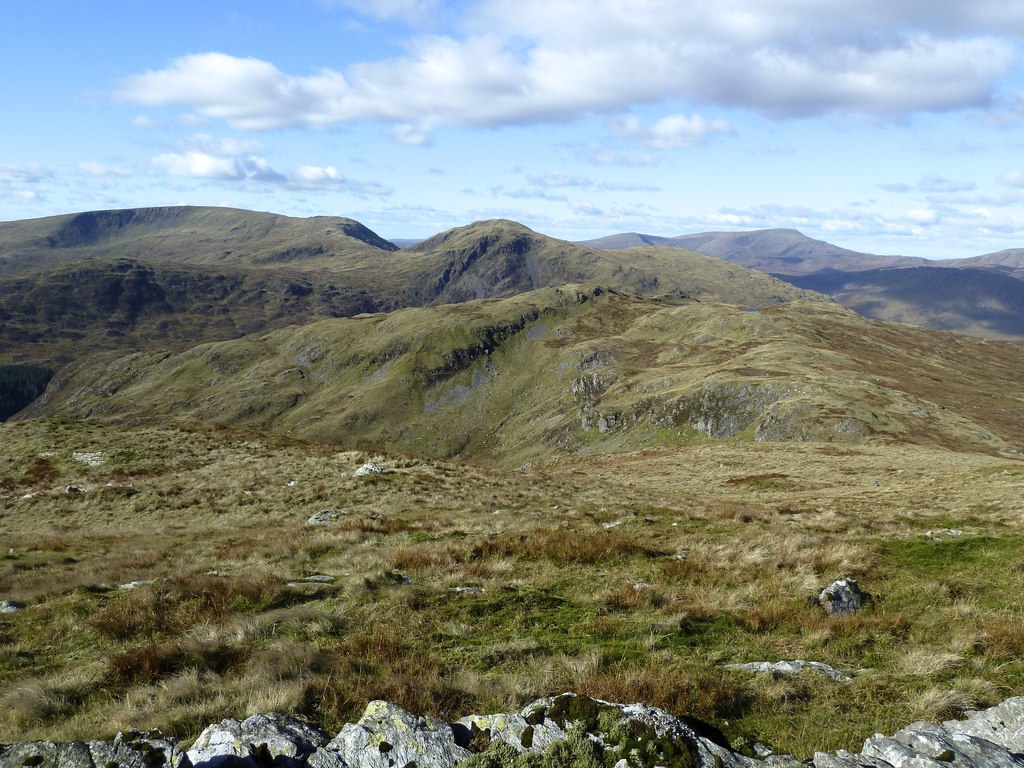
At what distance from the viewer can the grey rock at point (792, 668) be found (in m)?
8.12

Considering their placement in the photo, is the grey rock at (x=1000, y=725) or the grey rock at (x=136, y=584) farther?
the grey rock at (x=136, y=584)

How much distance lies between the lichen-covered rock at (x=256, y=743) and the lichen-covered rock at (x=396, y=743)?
0.30m

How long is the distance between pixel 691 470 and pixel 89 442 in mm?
53063

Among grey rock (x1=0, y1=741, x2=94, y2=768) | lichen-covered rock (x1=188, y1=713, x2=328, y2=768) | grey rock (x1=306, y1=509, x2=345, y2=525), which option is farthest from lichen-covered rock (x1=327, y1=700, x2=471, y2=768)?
grey rock (x1=306, y1=509, x2=345, y2=525)

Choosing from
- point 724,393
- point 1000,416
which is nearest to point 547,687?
point 724,393

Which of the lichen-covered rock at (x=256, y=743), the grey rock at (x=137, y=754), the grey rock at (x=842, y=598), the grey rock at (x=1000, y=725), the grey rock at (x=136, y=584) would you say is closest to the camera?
the grey rock at (x=137, y=754)

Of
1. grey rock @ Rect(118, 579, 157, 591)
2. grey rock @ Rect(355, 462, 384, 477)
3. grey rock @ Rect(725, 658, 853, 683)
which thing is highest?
grey rock @ Rect(725, 658, 853, 683)

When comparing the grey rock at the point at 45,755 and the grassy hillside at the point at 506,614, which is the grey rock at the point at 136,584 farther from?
the grey rock at the point at 45,755

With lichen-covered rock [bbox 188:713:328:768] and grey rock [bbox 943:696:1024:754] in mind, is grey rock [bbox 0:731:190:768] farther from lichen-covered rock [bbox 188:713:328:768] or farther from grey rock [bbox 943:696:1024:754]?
grey rock [bbox 943:696:1024:754]

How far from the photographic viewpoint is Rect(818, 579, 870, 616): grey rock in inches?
444

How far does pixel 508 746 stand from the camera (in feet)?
18.5

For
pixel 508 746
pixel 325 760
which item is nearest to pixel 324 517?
pixel 325 760

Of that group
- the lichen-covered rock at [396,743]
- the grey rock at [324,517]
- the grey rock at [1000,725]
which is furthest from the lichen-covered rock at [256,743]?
the grey rock at [324,517]

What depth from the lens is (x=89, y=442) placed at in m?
43.8
